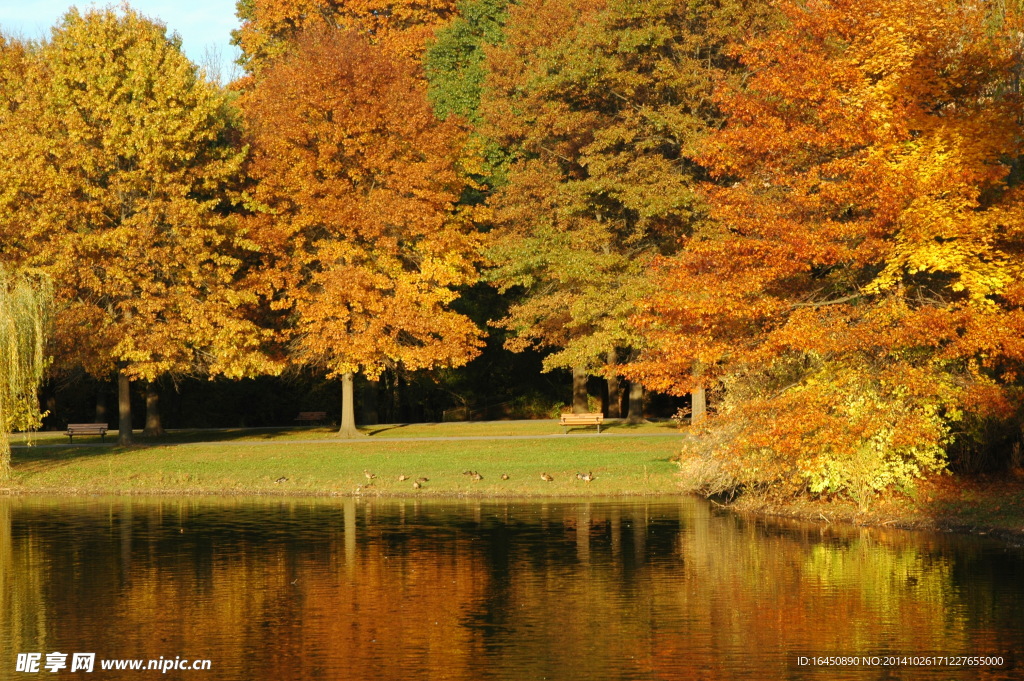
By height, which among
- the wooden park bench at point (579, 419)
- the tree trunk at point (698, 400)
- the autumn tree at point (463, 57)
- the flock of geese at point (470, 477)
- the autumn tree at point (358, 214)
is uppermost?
the autumn tree at point (463, 57)

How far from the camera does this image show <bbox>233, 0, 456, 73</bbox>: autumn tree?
225ft

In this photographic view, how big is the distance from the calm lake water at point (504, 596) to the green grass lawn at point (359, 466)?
15.8 ft

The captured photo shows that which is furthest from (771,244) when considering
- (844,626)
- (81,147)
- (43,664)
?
(81,147)

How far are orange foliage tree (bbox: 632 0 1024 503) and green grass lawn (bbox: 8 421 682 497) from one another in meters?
6.80

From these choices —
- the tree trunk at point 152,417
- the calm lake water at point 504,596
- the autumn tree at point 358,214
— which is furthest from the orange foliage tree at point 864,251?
the tree trunk at point 152,417

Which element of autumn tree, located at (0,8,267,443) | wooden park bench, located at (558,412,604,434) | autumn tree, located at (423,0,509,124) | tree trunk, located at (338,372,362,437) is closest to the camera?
autumn tree, located at (0,8,267,443)

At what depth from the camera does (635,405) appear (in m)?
48.9

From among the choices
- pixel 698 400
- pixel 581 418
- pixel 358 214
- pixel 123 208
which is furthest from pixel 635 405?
pixel 123 208

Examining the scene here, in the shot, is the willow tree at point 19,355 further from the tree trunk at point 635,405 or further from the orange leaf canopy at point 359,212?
the tree trunk at point 635,405

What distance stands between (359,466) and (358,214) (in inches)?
443

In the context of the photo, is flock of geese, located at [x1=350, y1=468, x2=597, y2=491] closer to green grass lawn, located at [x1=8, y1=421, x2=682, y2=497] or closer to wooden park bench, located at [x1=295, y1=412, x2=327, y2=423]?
green grass lawn, located at [x1=8, y1=421, x2=682, y2=497]

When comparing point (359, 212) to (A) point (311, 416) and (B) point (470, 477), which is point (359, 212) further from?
(B) point (470, 477)

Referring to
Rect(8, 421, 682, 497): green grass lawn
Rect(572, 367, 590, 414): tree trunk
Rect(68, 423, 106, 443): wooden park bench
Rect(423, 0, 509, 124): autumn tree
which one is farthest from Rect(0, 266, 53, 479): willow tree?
Rect(423, 0, 509, 124): autumn tree

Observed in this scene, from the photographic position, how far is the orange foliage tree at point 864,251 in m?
26.3
